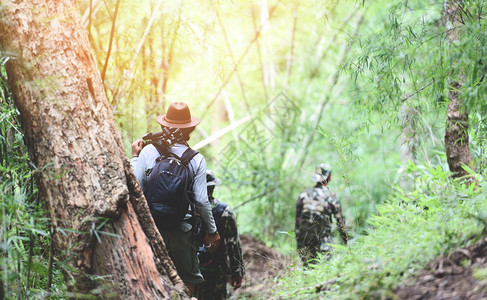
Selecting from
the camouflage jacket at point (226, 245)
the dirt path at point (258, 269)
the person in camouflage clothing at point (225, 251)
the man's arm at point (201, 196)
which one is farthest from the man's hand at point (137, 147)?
the dirt path at point (258, 269)

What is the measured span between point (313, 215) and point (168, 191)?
258 centimetres

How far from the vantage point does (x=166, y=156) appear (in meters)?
3.49

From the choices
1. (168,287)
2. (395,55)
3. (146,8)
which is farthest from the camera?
(146,8)

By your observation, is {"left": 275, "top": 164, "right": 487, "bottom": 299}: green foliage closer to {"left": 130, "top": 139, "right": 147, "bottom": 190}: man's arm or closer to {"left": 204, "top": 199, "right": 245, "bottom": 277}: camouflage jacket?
{"left": 204, "top": 199, "right": 245, "bottom": 277}: camouflage jacket

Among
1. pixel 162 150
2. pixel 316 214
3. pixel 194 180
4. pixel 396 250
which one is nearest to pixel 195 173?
pixel 194 180

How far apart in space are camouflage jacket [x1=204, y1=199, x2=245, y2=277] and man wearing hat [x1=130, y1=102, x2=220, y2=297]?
64cm

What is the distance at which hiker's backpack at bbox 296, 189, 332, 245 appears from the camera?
5399 mm

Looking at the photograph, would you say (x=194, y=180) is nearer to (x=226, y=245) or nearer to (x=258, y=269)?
(x=226, y=245)

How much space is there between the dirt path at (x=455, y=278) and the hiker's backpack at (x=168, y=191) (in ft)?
5.14

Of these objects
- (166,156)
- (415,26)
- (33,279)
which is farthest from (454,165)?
(33,279)

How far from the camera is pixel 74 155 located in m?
2.65

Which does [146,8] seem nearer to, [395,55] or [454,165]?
[395,55]

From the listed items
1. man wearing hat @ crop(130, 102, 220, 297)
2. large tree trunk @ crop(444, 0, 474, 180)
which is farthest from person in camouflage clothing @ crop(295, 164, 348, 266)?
man wearing hat @ crop(130, 102, 220, 297)

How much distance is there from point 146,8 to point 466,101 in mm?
4322
